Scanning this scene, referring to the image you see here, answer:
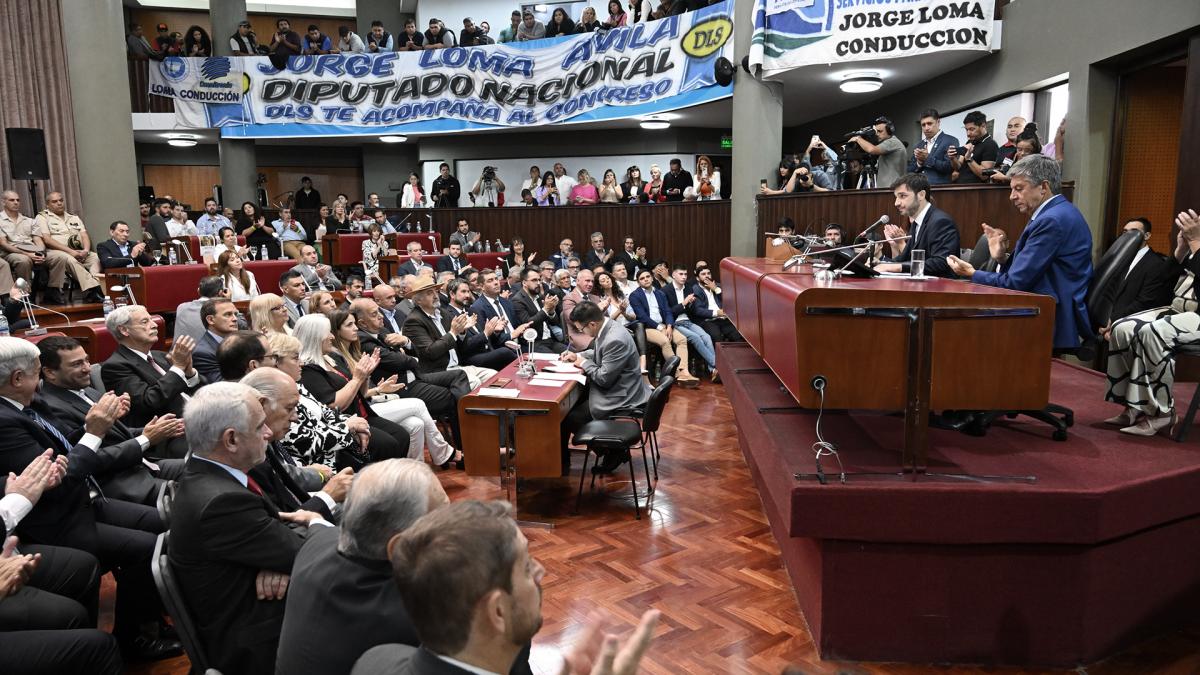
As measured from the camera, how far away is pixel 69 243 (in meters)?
8.87

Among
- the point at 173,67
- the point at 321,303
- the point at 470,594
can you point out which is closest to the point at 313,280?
the point at 321,303

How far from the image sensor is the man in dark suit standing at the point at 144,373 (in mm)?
4070

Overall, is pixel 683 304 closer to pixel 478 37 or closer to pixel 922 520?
pixel 922 520

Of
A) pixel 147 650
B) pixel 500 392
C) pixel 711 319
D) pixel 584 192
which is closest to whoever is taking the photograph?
pixel 147 650

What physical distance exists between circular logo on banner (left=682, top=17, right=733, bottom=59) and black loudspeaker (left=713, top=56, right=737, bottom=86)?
0.87 ft

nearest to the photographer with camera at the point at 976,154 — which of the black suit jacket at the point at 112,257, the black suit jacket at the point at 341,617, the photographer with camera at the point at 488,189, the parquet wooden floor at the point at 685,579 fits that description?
the parquet wooden floor at the point at 685,579

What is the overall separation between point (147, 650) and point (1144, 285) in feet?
18.0

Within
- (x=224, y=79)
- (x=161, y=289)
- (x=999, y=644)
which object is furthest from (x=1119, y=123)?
(x=224, y=79)

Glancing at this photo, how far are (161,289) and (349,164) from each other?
10.3 meters

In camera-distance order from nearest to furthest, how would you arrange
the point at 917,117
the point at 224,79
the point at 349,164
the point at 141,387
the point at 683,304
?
the point at 141,387 < the point at 683,304 < the point at 917,117 < the point at 224,79 < the point at 349,164

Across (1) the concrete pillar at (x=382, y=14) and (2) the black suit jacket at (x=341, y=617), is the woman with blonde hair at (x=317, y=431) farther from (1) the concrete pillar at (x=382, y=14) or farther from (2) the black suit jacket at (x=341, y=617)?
(1) the concrete pillar at (x=382, y=14)

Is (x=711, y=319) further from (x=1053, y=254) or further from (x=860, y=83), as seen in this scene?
(x=1053, y=254)

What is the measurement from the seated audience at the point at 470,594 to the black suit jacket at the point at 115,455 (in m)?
2.57

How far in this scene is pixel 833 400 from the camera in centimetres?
297
